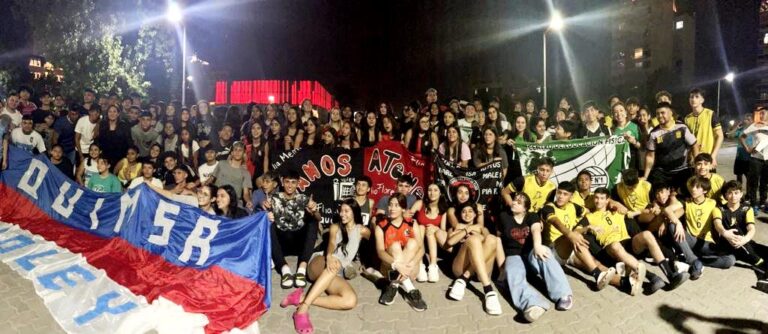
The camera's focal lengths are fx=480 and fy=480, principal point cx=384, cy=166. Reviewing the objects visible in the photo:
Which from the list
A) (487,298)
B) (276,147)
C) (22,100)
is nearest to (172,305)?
(487,298)

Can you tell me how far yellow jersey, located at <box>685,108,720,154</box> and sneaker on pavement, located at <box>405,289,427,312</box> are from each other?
4.96 m

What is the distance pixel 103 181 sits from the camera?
8016 mm

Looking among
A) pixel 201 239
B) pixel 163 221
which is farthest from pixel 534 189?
pixel 163 221

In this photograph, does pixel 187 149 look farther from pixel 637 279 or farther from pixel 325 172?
pixel 637 279

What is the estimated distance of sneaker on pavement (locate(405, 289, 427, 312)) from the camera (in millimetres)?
5309

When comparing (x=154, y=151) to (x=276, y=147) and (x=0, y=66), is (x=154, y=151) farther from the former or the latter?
(x=0, y=66)

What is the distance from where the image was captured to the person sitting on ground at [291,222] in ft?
20.6

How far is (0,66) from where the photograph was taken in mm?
27375

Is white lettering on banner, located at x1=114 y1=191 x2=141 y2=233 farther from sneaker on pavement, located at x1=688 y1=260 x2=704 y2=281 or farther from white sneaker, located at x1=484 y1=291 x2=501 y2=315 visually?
sneaker on pavement, located at x1=688 y1=260 x2=704 y2=281

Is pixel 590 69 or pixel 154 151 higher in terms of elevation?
pixel 590 69

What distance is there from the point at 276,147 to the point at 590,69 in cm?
4821

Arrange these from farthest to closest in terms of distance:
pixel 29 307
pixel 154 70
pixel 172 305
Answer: pixel 154 70 < pixel 29 307 < pixel 172 305

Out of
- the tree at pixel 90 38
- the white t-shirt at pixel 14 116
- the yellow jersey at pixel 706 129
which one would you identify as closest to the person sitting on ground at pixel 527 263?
the yellow jersey at pixel 706 129

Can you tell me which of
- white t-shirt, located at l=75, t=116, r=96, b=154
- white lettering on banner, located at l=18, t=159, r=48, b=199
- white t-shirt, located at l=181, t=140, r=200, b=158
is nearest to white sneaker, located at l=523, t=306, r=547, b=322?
white t-shirt, located at l=181, t=140, r=200, b=158
